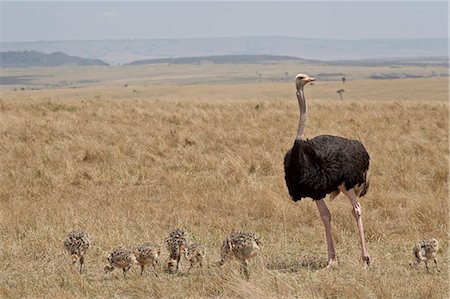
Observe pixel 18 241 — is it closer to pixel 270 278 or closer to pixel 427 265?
pixel 270 278

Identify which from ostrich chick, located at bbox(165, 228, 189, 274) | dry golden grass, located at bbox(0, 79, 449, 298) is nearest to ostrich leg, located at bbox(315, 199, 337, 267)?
dry golden grass, located at bbox(0, 79, 449, 298)

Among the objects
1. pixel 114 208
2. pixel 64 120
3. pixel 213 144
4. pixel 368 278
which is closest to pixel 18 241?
pixel 114 208

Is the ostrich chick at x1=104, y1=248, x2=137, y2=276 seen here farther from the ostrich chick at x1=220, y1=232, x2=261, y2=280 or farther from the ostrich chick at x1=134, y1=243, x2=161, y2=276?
the ostrich chick at x1=220, y1=232, x2=261, y2=280

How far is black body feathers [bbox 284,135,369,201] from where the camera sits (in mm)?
7445

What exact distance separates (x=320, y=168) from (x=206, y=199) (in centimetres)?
331

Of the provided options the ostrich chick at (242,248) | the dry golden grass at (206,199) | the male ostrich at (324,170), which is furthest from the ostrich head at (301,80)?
the ostrich chick at (242,248)

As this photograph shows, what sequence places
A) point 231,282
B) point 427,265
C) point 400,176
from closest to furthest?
point 231,282, point 427,265, point 400,176

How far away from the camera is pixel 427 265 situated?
24.0ft

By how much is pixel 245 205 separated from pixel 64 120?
358 inches

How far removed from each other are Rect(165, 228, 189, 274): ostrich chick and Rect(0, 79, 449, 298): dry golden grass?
7.5 inches

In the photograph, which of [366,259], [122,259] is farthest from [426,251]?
[122,259]

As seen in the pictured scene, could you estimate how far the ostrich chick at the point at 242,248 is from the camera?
659cm

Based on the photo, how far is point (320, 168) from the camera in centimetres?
748

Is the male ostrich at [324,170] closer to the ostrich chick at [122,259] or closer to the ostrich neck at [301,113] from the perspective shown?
the ostrich neck at [301,113]
